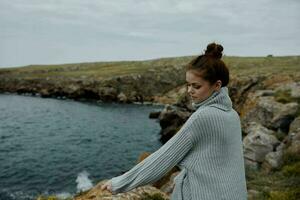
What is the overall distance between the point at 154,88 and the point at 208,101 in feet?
385

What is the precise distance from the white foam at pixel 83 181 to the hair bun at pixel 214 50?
2685 centimetres

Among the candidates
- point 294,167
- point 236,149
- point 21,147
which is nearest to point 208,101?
point 236,149

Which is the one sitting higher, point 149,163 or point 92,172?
point 149,163

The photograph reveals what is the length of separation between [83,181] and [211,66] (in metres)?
29.8

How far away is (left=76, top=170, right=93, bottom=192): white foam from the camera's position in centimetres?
3026

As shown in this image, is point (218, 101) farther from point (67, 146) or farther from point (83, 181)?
point (67, 146)

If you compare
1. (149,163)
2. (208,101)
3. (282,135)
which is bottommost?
Answer: (282,135)

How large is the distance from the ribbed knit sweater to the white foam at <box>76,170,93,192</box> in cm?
2646

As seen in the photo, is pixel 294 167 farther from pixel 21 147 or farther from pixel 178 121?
pixel 178 121

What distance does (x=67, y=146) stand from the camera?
48.2 m

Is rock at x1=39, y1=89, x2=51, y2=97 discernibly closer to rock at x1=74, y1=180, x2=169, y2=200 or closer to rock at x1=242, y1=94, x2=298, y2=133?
rock at x1=242, y1=94, x2=298, y2=133

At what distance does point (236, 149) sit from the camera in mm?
4234

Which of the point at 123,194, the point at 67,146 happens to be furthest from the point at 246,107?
the point at 123,194

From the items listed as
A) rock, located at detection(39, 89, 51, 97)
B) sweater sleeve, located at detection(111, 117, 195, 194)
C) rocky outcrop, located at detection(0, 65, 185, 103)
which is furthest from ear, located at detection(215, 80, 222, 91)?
rock, located at detection(39, 89, 51, 97)
